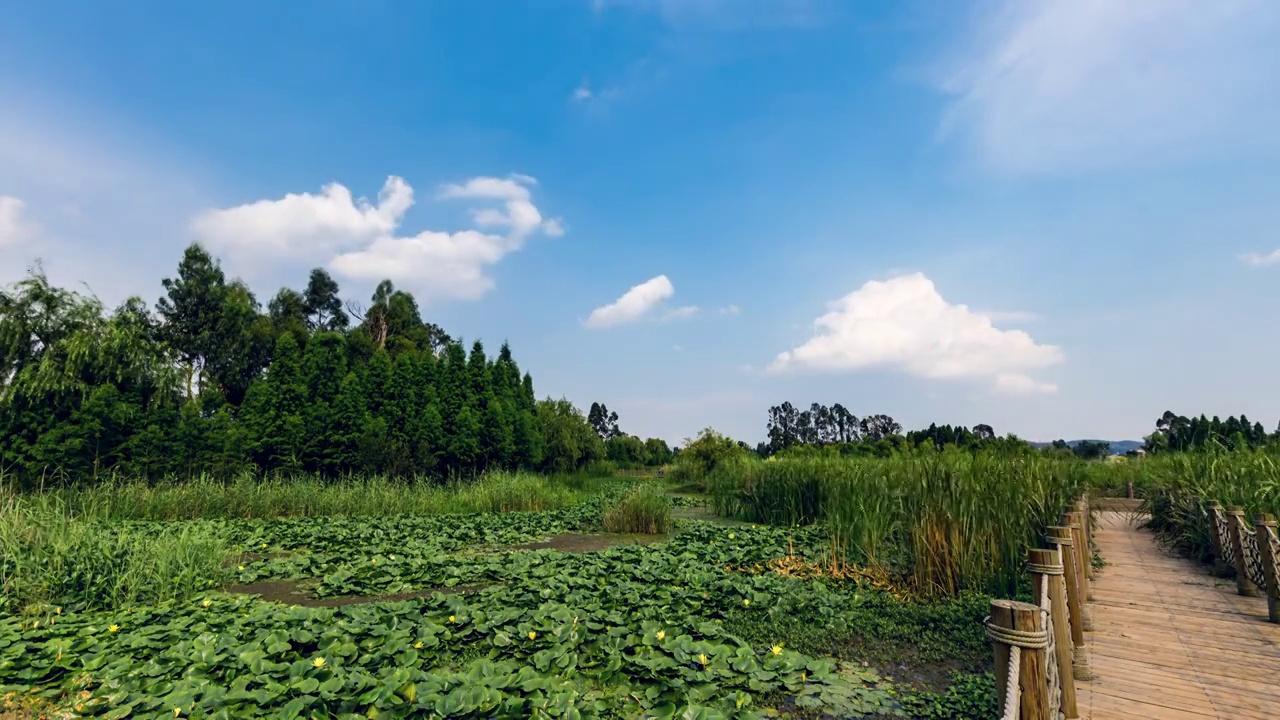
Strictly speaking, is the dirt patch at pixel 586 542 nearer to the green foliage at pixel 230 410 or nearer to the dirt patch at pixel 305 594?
the dirt patch at pixel 305 594

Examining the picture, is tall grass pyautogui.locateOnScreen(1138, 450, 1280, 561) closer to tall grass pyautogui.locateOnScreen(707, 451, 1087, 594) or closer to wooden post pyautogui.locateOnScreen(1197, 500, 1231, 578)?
wooden post pyautogui.locateOnScreen(1197, 500, 1231, 578)

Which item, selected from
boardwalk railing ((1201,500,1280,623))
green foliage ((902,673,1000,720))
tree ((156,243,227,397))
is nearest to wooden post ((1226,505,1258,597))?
boardwalk railing ((1201,500,1280,623))

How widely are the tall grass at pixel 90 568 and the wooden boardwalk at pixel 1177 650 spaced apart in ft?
23.7

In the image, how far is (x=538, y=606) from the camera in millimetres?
5191

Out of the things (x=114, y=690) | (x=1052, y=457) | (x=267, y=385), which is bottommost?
(x=114, y=690)

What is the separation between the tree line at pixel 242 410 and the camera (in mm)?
13273

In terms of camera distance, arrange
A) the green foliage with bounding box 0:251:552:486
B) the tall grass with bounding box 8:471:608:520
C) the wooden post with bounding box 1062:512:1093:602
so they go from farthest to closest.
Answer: the green foliage with bounding box 0:251:552:486 < the tall grass with bounding box 8:471:608:520 < the wooden post with bounding box 1062:512:1093:602

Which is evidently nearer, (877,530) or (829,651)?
(829,651)

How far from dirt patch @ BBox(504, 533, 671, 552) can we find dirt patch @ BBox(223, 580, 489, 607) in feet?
8.54

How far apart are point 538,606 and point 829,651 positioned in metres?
2.38

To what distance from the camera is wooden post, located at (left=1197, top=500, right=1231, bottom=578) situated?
20.4ft

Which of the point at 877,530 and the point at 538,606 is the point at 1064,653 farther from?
the point at 538,606

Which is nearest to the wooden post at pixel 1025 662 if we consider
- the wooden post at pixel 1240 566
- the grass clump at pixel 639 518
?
the wooden post at pixel 1240 566

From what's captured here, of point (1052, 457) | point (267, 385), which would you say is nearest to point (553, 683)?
point (1052, 457)
